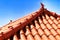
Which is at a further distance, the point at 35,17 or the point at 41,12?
the point at 41,12

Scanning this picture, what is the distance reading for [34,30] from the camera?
6652mm

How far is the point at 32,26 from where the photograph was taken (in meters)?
7.14

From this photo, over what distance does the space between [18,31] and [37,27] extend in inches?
37.2

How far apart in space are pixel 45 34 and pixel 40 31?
12.8 inches

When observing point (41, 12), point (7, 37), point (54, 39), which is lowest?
point (54, 39)

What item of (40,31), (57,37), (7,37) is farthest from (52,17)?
(7,37)

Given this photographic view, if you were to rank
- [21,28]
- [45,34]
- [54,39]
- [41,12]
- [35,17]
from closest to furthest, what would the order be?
[54,39], [45,34], [21,28], [35,17], [41,12]

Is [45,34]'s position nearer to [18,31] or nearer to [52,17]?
[18,31]

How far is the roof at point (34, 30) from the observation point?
5964 mm

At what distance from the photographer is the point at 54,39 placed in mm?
5727

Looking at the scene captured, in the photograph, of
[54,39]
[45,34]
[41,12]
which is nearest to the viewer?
[54,39]

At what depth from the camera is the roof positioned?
596 centimetres

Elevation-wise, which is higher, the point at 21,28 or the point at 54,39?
the point at 21,28

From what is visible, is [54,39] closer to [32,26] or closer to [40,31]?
[40,31]
